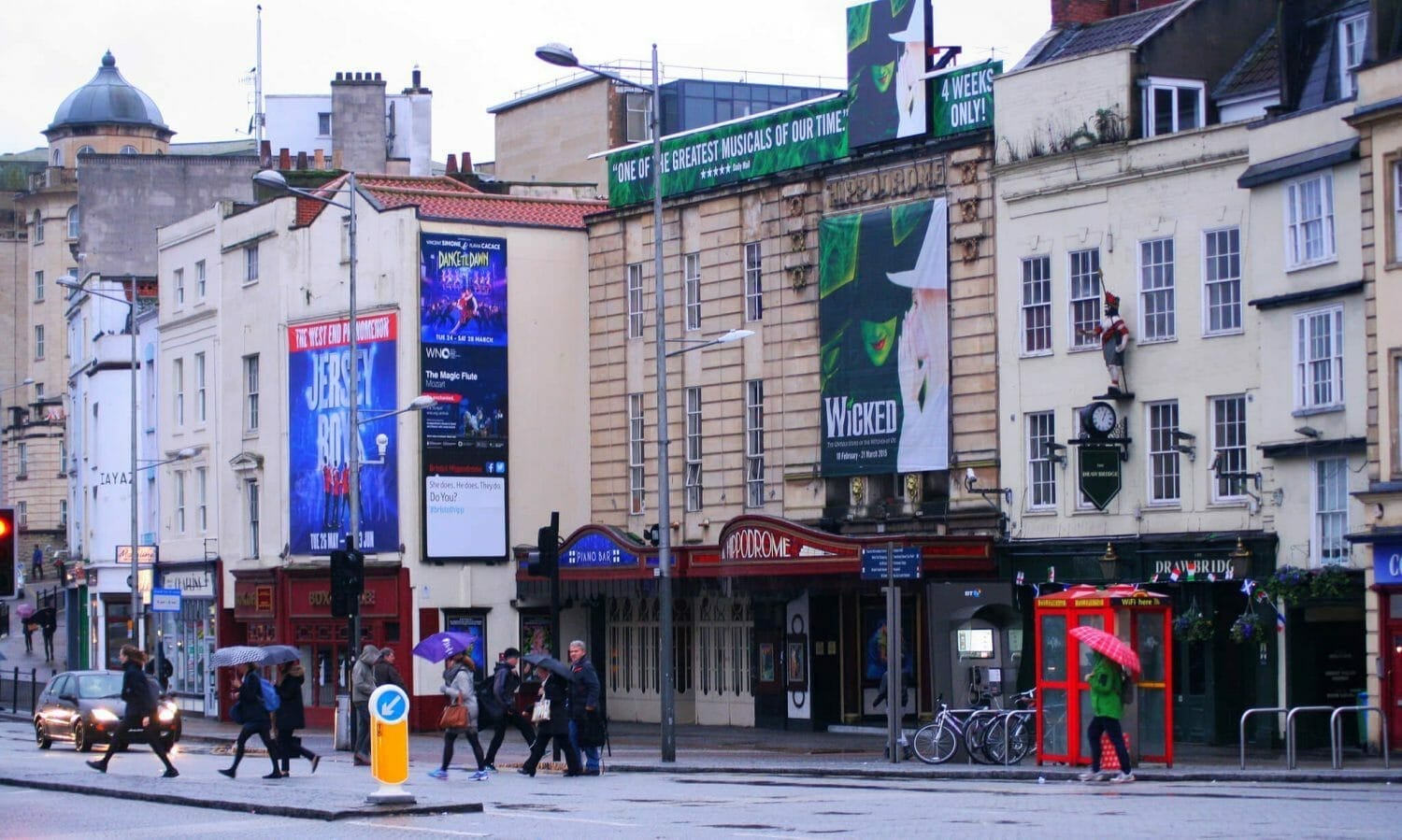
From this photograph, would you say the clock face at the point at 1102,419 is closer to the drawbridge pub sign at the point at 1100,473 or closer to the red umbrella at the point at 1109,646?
the drawbridge pub sign at the point at 1100,473

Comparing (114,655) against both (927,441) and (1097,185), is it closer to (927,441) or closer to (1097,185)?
(927,441)

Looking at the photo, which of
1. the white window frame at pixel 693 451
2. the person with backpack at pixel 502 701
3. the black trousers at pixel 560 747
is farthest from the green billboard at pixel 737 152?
the black trousers at pixel 560 747

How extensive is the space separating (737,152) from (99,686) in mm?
15917

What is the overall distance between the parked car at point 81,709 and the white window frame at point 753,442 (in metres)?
12.0

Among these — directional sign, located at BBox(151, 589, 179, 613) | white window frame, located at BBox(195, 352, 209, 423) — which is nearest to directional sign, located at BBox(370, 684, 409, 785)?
directional sign, located at BBox(151, 589, 179, 613)

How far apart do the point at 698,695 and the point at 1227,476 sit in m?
14.9

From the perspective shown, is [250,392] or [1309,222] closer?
[1309,222]

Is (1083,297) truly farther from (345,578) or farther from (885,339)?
(345,578)

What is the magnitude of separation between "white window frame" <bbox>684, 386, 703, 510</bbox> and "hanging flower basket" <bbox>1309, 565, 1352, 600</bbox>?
1611cm

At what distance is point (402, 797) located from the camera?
73.8 feet

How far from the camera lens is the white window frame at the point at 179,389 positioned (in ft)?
196

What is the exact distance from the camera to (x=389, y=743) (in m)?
22.6

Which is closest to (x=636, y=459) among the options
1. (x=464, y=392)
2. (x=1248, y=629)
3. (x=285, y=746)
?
(x=464, y=392)

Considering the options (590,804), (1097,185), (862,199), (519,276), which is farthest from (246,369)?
(590,804)
